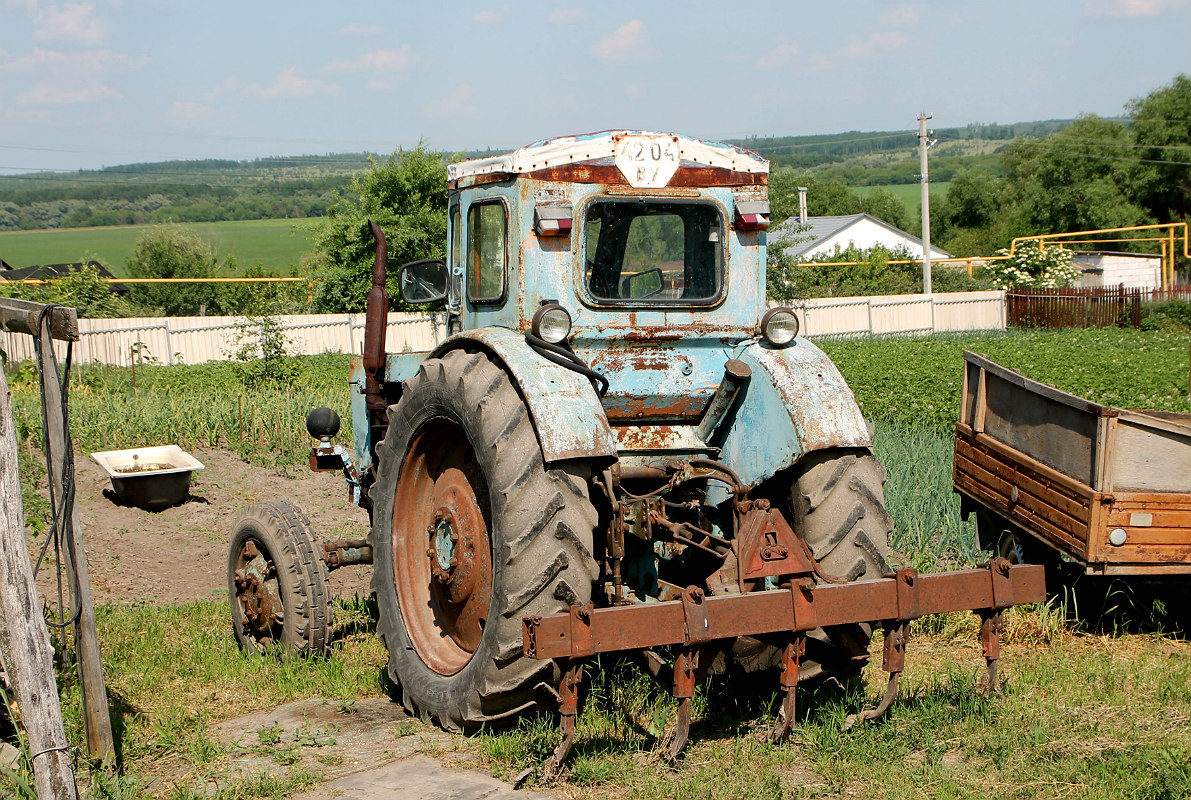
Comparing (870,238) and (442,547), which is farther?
(870,238)

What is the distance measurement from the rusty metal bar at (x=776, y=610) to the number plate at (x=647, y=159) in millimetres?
2001

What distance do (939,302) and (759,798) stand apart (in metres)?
37.6

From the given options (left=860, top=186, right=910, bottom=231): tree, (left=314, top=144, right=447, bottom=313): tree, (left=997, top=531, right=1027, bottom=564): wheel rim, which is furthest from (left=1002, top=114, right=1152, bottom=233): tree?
(left=997, top=531, right=1027, bottom=564): wheel rim

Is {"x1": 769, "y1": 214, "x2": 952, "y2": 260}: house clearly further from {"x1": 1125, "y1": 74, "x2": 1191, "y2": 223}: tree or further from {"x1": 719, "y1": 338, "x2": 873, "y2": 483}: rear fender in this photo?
{"x1": 719, "y1": 338, "x2": 873, "y2": 483}: rear fender

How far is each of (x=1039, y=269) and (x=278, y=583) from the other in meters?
42.5

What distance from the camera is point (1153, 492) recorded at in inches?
242

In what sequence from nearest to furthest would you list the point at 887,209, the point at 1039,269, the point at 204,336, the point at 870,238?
the point at 204,336
the point at 1039,269
the point at 870,238
the point at 887,209

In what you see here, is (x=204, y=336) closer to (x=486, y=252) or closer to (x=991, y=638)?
(x=486, y=252)

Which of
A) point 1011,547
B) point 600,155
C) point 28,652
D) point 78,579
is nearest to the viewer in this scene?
point 28,652

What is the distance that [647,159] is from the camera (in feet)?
16.9

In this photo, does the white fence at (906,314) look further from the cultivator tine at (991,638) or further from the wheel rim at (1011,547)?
the cultivator tine at (991,638)

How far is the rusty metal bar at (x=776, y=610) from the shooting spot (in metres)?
4.11

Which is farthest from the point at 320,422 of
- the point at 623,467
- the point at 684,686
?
the point at 684,686

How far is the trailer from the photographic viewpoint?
6.11m
